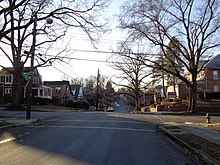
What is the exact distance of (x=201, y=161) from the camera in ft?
31.0

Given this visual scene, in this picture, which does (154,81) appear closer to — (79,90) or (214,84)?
(214,84)

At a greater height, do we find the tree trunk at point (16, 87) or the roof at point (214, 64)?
the roof at point (214, 64)

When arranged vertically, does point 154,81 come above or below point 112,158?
above

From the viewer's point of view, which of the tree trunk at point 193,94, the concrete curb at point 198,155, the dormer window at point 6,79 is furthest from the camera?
the dormer window at point 6,79

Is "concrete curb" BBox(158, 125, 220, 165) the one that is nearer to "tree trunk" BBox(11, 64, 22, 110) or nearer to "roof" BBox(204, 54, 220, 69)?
"tree trunk" BBox(11, 64, 22, 110)

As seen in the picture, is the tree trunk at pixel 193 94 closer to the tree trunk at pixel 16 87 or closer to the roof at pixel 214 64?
the tree trunk at pixel 16 87

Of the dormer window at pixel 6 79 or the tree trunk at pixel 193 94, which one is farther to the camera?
the dormer window at pixel 6 79

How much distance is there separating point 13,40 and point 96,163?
30.7 m

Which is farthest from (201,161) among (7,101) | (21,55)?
(7,101)

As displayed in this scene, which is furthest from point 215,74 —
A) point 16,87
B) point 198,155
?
point 198,155

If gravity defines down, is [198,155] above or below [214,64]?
below

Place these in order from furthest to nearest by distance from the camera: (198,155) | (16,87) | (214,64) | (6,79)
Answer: (6,79), (214,64), (16,87), (198,155)

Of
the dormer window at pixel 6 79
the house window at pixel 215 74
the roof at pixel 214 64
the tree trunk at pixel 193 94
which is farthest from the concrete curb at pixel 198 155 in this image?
the dormer window at pixel 6 79

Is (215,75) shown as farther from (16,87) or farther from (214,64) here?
(16,87)
